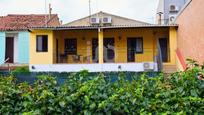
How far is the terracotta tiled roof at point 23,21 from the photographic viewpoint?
106 feet

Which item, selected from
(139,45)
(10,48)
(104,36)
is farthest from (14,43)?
(139,45)

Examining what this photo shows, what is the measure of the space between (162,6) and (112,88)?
3717 centimetres

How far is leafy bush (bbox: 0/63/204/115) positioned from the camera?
12.1 feet

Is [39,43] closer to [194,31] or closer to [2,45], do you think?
[2,45]

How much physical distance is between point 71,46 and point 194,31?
13529 millimetres

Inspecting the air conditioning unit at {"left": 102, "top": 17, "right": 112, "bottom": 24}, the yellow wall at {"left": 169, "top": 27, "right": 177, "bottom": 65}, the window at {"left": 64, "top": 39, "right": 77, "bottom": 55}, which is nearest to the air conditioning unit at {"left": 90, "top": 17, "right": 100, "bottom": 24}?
the air conditioning unit at {"left": 102, "top": 17, "right": 112, "bottom": 24}

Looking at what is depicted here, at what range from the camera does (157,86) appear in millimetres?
4117

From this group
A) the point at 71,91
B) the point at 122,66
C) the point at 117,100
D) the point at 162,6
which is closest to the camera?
the point at 117,100

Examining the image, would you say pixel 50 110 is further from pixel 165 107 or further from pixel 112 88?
pixel 165 107

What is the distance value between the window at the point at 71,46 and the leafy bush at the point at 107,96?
26.2 meters

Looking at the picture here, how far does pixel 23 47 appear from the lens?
105ft

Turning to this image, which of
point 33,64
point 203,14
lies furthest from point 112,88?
point 33,64

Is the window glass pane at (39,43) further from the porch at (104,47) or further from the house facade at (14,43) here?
the house facade at (14,43)

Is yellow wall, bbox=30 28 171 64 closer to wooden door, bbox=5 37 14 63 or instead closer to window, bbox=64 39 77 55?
window, bbox=64 39 77 55
